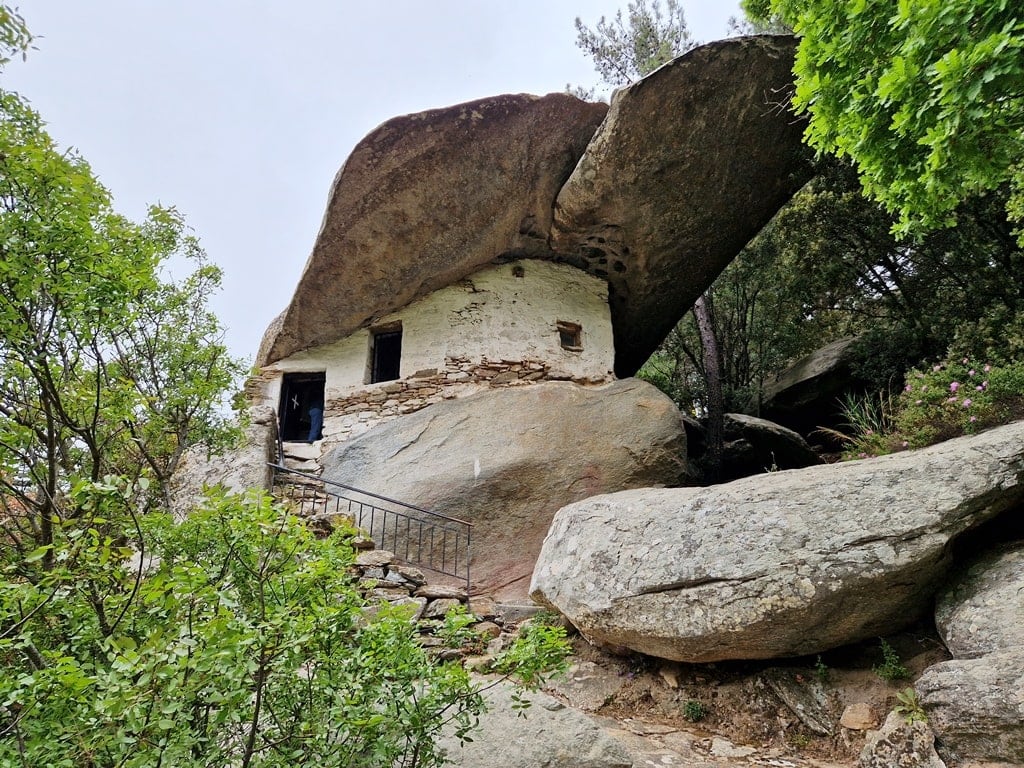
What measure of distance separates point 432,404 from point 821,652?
5.64 m

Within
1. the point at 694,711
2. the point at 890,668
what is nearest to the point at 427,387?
Result: the point at 694,711

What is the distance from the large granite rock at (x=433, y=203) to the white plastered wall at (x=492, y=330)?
244mm

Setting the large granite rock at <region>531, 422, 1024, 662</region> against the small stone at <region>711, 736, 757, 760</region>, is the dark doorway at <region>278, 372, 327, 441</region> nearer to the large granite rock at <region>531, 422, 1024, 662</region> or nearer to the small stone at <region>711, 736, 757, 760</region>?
the large granite rock at <region>531, 422, 1024, 662</region>

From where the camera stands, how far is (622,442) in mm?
7547

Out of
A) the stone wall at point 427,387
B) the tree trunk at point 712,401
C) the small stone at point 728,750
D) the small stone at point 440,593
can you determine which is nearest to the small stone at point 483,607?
the small stone at point 440,593

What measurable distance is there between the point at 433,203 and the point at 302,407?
181 inches

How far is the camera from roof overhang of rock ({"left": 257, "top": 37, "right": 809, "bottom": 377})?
7285 mm

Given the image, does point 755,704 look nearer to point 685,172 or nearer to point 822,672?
point 822,672

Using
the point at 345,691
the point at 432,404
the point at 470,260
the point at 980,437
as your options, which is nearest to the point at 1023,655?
the point at 980,437

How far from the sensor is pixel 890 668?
3.72 m

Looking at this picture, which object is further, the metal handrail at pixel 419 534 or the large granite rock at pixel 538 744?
the metal handrail at pixel 419 534

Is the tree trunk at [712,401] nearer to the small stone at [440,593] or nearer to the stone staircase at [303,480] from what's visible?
the small stone at [440,593]

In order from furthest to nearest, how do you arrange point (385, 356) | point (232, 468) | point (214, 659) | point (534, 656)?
point (385, 356)
point (232, 468)
point (534, 656)
point (214, 659)

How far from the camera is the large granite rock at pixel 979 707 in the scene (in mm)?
2812
